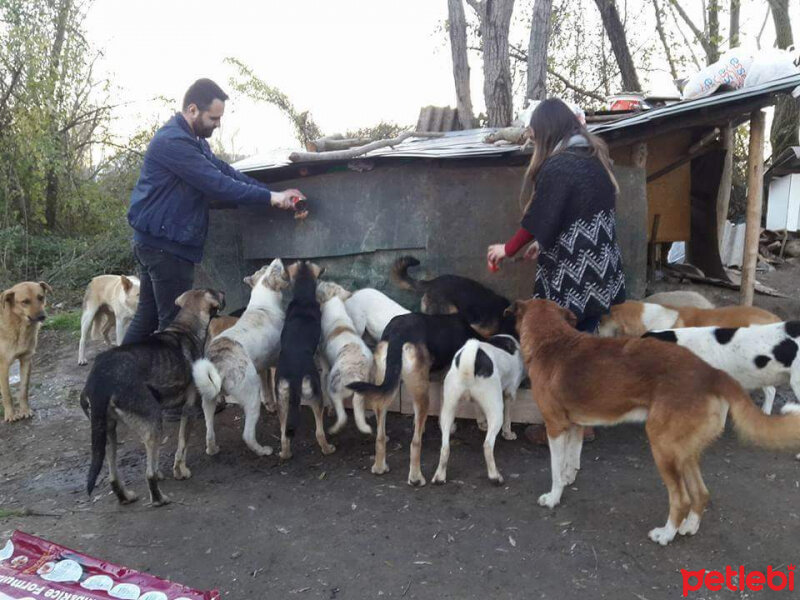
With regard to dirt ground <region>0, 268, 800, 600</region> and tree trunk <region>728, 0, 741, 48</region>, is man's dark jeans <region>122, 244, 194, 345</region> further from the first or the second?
tree trunk <region>728, 0, 741, 48</region>

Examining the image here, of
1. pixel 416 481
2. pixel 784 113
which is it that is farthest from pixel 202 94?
pixel 784 113

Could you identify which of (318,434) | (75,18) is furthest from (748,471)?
(75,18)

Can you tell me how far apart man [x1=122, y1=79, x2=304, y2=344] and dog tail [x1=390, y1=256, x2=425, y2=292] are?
1.44 metres

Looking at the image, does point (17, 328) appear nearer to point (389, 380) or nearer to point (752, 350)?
point (389, 380)

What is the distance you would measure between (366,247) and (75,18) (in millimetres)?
10977

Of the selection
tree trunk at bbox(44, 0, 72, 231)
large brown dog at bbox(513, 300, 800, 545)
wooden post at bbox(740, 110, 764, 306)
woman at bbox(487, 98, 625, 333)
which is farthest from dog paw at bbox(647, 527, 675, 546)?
tree trunk at bbox(44, 0, 72, 231)

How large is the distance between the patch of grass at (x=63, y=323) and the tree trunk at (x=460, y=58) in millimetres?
6867

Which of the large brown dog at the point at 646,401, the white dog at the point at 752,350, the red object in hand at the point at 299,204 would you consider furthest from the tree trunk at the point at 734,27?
the large brown dog at the point at 646,401

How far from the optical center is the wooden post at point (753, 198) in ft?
19.1

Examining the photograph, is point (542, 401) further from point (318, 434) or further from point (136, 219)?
point (136, 219)

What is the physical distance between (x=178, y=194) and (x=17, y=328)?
2.50 m

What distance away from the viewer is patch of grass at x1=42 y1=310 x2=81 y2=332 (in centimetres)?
966

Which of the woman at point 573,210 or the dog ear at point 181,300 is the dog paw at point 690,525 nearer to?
the woman at point 573,210

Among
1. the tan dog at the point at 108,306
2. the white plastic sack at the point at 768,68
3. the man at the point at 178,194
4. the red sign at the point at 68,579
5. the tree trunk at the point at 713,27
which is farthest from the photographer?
the tree trunk at the point at 713,27
